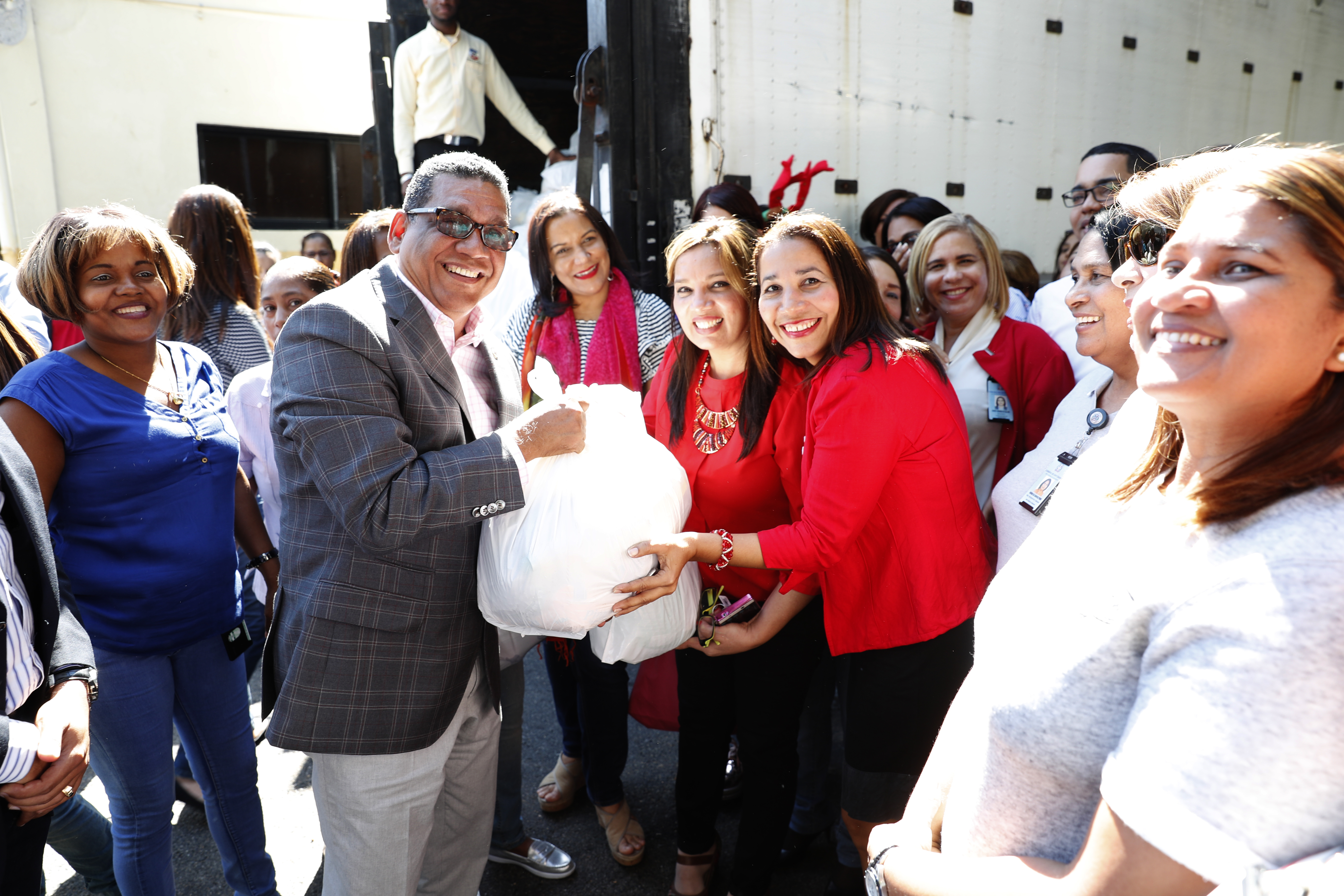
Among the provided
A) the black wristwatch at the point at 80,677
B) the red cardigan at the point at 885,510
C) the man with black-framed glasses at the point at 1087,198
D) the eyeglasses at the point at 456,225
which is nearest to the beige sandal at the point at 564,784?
the red cardigan at the point at 885,510

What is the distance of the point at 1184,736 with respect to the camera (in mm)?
680

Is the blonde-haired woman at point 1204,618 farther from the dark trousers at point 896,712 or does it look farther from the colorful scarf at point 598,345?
the colorful scarf at point 598,345

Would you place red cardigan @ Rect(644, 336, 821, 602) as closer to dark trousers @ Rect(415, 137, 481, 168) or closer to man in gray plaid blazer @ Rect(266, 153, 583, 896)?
man in gray plaid blazer @ Rect(266, 153, 583, 896)

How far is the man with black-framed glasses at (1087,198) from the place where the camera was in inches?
113

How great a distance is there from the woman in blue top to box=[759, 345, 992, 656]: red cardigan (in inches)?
58.5

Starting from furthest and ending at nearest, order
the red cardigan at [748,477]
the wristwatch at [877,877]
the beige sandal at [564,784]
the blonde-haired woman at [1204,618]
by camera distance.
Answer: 1. the beige sandal at [564,784]
2. the red cardigan at [748,477]
3. the wristwatch at [877,877]
4. the blonde-haired woman at [1204,618]

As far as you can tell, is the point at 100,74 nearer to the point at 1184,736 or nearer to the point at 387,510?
the point at 387,510

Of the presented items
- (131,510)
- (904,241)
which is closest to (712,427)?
(131,510)

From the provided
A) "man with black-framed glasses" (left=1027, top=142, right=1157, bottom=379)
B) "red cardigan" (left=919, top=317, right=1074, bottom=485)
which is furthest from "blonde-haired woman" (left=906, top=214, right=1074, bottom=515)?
"man with black-framed glasses" (left=1027, top=142, right=1157, bottom=379)

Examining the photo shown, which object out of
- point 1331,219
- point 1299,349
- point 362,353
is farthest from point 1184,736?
point 362,353

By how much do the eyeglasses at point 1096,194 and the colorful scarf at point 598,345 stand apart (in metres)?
1.80

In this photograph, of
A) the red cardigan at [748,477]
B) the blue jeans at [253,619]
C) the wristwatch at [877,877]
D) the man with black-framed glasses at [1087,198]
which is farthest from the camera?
the blue jeans at [253,619]

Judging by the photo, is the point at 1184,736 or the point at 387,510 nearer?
the point at 1184,736

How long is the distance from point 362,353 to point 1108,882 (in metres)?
1.44
